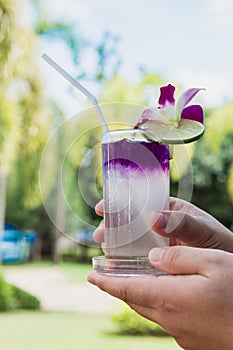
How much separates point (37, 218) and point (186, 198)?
1191 centimetres

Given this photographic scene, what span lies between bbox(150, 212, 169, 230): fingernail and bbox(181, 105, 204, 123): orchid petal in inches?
5.3

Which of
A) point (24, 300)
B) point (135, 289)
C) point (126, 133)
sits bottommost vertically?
point (24, 300)

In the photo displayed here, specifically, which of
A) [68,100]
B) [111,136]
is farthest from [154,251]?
[68,100]

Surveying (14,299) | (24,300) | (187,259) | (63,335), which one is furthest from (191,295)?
(24,300)

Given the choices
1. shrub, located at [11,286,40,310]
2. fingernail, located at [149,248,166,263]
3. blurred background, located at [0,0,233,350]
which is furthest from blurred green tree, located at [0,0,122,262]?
fingernail, located at [149,248,166,263]

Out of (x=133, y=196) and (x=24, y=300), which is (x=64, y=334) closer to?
(x=24, y=300)

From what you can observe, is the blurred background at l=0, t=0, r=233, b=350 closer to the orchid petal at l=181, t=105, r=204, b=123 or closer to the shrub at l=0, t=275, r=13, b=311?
the shrub at l=0, t=275, r=13, b=311

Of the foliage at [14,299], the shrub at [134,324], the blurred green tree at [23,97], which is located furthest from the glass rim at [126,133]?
the foliage at [14,299]

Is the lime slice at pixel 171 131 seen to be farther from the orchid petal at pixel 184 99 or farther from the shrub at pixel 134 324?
the shrub at pixel 134 324

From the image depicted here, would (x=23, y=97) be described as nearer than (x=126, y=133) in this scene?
No

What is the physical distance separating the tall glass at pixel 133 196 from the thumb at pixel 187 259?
118 mm

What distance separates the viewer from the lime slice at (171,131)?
0.83m

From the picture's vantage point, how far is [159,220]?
2.60ft

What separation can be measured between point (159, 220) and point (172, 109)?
0.47 ft
